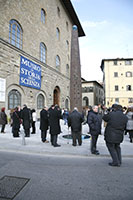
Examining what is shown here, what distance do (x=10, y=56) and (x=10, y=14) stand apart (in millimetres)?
4061

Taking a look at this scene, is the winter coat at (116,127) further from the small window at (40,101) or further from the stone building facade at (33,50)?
the small window at (40,101)

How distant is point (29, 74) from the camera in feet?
48.6

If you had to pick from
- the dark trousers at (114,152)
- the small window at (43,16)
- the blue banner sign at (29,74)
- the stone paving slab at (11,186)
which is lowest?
the stone paving slab at (11,186)

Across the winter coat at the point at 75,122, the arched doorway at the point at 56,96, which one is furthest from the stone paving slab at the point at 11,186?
the arched doorway at the point at 56,96

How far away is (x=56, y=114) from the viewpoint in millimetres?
5820

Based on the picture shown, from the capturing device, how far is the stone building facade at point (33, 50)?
482 inches

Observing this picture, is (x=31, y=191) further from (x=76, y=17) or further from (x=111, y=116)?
(x=76, y=17)

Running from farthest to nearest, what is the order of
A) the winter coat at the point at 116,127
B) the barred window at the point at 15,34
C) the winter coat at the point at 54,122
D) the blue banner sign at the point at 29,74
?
the blue banner sign at the point at 29,74, the barred window at the point at 15,34, the winter coat at the point at 54,122, the winter coat at the point at 116,127

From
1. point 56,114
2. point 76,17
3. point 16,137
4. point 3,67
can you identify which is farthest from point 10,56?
point 76,17

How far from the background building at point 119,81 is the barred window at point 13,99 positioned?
2490 cm

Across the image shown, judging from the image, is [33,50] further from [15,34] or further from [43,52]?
[15,34]

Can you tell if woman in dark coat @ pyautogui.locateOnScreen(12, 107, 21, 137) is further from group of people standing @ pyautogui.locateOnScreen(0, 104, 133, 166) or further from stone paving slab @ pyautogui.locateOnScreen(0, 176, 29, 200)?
stone paving slab @ pyautogui.locateOnScreen(0, 176, 29, 200)

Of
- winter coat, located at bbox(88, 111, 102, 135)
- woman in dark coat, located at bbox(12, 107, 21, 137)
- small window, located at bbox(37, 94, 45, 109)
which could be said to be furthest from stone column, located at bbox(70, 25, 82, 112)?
small window, located at bbox(37, 94, 45, 109)

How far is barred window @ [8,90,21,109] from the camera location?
41.2 feet
